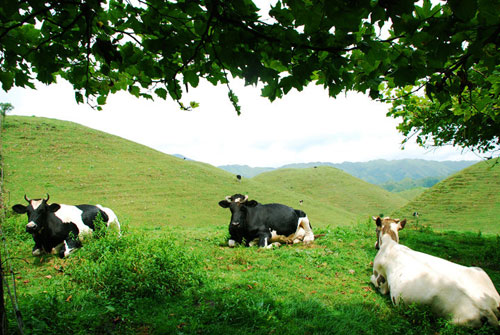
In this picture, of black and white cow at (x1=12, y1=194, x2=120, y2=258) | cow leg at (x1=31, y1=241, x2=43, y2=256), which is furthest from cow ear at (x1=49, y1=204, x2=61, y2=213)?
cow leg at (x1=31, y1=241, x2=43, y2=256)

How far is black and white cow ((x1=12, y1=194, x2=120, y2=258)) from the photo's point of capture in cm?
779

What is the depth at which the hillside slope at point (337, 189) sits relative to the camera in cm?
6438

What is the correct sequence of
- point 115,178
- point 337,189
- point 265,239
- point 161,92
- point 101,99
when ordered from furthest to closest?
point 337,189, point 115,178, point 265,239, point 101,99, point 161,92

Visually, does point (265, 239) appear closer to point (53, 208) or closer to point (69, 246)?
point (69, 246)

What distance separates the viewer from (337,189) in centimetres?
7375

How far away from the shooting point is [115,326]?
4176 millimetres

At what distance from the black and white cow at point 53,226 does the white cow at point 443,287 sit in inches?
313

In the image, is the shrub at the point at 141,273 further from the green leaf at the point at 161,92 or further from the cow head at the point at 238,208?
the cow head at the point at 238,208

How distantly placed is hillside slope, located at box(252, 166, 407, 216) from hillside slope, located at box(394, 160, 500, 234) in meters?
20.3

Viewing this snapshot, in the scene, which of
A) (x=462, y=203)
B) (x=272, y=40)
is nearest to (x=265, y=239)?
(x=272, y=40)

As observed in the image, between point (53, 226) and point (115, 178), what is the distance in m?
30.4

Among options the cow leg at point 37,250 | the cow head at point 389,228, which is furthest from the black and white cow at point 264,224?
the cow leg at point 37,250

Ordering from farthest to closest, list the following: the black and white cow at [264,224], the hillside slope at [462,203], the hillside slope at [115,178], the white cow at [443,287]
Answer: the hillside slope at [115,178], the hillside slope at [462,203], the black and white cow at [264,224], the white cow at [443,287]

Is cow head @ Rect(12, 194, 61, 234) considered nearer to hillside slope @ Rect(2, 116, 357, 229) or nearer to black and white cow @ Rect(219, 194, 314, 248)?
black and white cow @ Rect(219, 194, 314, 248)
